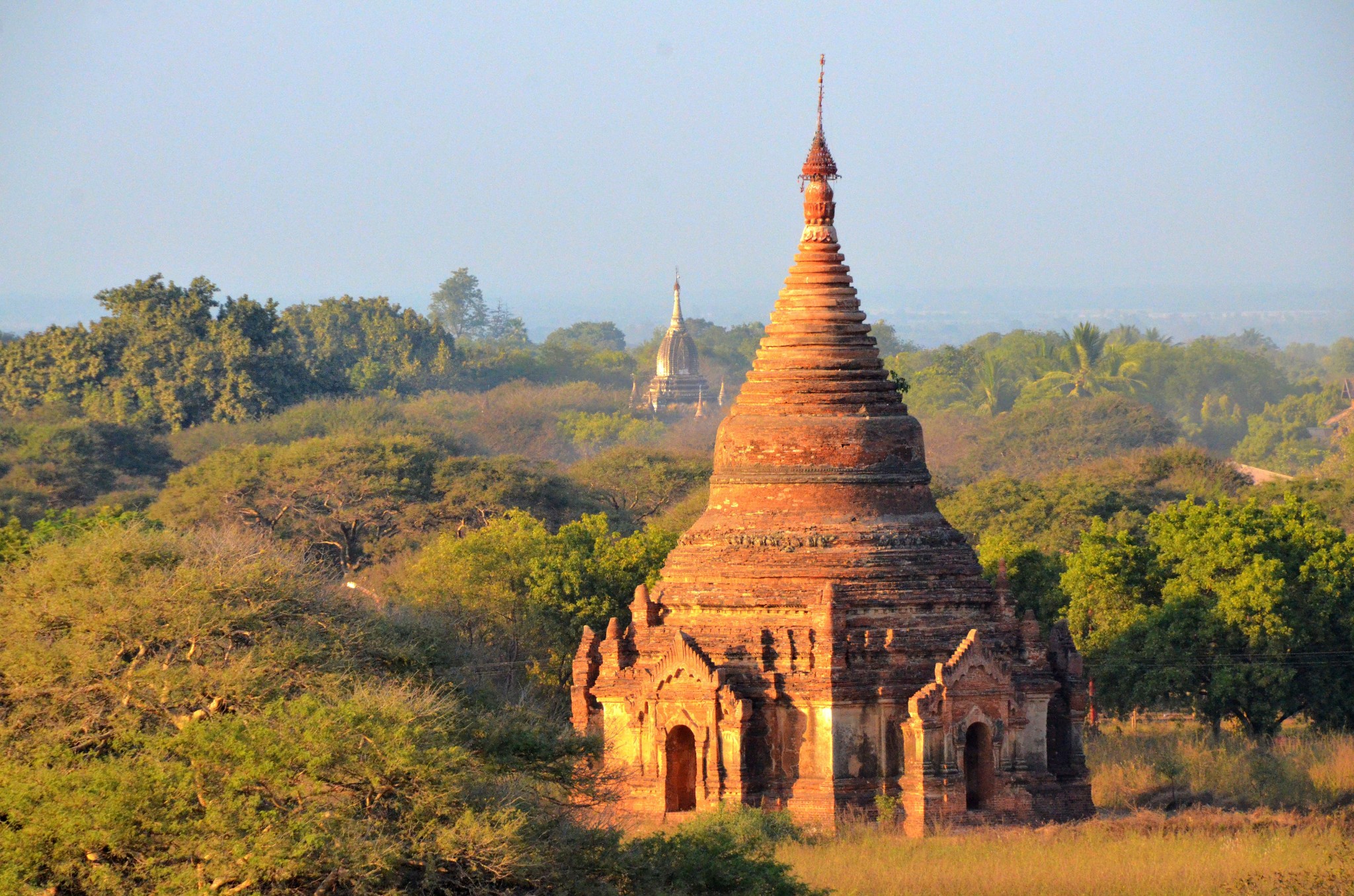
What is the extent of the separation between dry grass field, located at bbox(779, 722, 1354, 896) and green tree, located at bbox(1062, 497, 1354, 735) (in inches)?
142

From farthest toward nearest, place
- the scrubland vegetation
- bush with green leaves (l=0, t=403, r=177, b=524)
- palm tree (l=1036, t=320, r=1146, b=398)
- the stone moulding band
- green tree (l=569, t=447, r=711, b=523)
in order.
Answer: palm tree (l=1036, t=320, r=1146, b=398), bush with green leaves (l=0, t=403, r=177, b=524), green tree (l=569, t=447, r=711, b=523), the stone moulding band, the scrubland vegetation

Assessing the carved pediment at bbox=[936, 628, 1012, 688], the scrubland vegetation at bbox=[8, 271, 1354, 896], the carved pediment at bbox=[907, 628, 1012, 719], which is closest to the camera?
the scrubland vegetation at bbox=[8, 271, 1354, 896]

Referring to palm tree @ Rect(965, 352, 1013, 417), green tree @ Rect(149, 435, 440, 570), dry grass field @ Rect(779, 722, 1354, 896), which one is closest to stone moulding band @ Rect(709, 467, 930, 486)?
dry grass field @ Rect(779, 722, 1354, 896)

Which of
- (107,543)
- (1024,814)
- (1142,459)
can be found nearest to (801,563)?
(1024,814)

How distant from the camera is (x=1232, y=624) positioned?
39406 mm

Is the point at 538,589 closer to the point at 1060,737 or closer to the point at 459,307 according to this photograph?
the point at 1060,737

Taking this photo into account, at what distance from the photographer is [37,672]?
2306 cm

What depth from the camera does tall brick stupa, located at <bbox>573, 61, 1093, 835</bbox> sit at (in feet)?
99.2

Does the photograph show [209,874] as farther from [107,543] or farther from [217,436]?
[217,436]

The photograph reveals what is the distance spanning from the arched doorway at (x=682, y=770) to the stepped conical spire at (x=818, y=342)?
173 inches

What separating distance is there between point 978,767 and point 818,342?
5920 mm

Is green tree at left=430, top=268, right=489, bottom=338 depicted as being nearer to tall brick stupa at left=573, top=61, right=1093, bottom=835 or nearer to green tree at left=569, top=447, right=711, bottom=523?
green tree at left=569, top=447, right=711, bottom=523

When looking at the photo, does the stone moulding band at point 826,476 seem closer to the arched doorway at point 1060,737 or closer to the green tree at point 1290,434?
the arched doorway at point 1060,737

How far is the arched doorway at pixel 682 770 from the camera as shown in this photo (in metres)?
30.9
